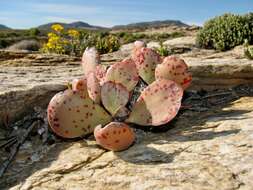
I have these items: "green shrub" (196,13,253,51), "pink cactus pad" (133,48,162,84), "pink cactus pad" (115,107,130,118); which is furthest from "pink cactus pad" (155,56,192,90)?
"green shrub" (196,13,253,51)

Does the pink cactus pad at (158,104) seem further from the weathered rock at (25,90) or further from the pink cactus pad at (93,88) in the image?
the weathered rock at (25,90)

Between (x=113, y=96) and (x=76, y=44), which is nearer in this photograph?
(x=113, y=96)

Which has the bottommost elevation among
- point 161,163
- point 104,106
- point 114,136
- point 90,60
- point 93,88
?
point 161,163

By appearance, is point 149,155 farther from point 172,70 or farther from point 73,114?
point 172,70

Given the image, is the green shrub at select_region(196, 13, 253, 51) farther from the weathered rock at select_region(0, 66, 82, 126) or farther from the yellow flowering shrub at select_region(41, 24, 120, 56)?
the weathered rock at select_region(0, 66, 82, 126)

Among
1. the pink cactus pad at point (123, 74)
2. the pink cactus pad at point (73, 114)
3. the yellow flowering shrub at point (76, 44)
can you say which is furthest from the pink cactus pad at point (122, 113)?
the yellow flowering shrub at point (76, 44)

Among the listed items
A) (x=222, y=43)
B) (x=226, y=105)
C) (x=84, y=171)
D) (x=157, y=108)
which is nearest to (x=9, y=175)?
(x=84, y=171)

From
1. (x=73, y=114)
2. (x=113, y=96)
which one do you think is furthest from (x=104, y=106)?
(x=73, y=114)

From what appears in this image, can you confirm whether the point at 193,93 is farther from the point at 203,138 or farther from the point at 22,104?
the point at 22,104
